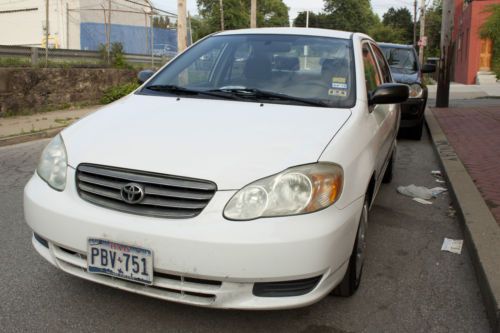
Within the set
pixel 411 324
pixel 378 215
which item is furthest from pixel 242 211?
pixel 378 215

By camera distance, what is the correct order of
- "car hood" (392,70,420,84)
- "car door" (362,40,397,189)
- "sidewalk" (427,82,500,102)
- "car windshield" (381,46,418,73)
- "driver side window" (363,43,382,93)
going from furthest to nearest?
"sidewalk" (427,82,500,102) < "car windshield" (381,46,418,73) < "car hood" (392,70,420,84) < "driver side window" (363,43,382,93) < "car door" (362,40,397,189)

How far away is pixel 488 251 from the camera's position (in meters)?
3.44

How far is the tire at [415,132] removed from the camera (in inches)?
348

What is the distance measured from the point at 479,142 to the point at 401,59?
10.6ft

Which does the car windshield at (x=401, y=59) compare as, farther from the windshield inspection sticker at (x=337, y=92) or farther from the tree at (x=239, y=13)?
the tree at (x=239, y=13)

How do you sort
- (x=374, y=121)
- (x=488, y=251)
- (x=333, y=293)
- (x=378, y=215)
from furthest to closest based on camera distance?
(x=378, y=215) → (x=374, y=121) → (x=488, y=251) → (x=333, y=293)

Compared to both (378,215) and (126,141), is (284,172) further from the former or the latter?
(378,215)

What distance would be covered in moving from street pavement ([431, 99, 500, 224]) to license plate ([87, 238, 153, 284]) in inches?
113

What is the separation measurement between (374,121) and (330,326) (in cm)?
153

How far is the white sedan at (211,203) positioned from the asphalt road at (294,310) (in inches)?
10.3

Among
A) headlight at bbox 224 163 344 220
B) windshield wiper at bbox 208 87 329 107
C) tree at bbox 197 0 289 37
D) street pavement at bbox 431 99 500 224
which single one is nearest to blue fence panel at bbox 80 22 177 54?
street pavement at bbox 431 99 500 224

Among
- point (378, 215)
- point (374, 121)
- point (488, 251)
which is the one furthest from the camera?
point (378, 215)

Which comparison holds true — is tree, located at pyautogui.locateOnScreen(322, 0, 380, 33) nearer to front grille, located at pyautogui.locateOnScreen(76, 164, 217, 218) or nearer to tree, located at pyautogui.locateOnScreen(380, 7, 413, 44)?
tree, located at pyautogui.locateOnScreen(380, 7, 413, 44)

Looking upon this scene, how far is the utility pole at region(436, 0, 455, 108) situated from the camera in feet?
42.0
